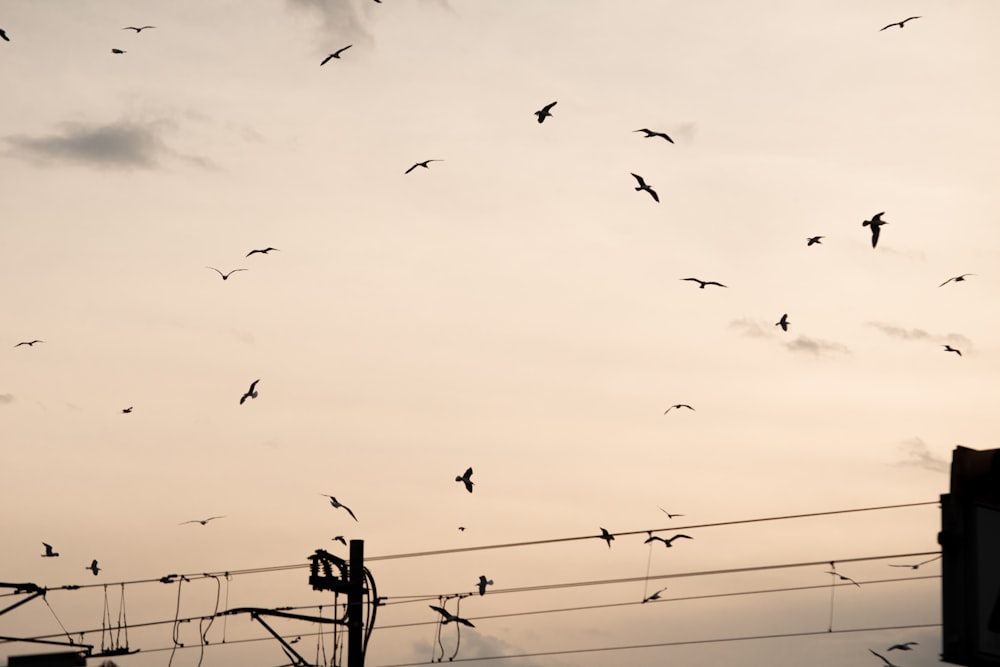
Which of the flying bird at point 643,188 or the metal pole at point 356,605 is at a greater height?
the flying bird at point 643,188

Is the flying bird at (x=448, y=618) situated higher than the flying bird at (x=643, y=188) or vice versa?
the flying bird at (x=643, y=188)

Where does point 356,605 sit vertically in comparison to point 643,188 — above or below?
below

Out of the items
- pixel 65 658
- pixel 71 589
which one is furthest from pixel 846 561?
pixel 71 589

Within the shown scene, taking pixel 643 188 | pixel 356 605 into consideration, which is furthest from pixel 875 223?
pixel 356 605

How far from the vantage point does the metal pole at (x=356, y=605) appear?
114ft

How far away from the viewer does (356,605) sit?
35.6 metres

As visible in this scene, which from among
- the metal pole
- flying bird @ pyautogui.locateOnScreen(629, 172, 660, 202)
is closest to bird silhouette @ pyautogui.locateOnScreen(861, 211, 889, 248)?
flying bird @ pyautogui.locateOnScreen(629, 172, 660, 202)

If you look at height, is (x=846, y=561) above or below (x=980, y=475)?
above

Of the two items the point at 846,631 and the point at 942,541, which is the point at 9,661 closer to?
the point at 846,631

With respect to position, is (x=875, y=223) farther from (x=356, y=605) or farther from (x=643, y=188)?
(x=356, y=605)

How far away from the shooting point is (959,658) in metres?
12.3

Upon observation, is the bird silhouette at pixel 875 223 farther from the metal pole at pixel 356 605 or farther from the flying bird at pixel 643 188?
the metal pole at pixel 356 605

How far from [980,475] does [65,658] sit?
24189mm

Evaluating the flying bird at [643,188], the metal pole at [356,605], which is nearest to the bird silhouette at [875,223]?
the flying bird at [643,188]
